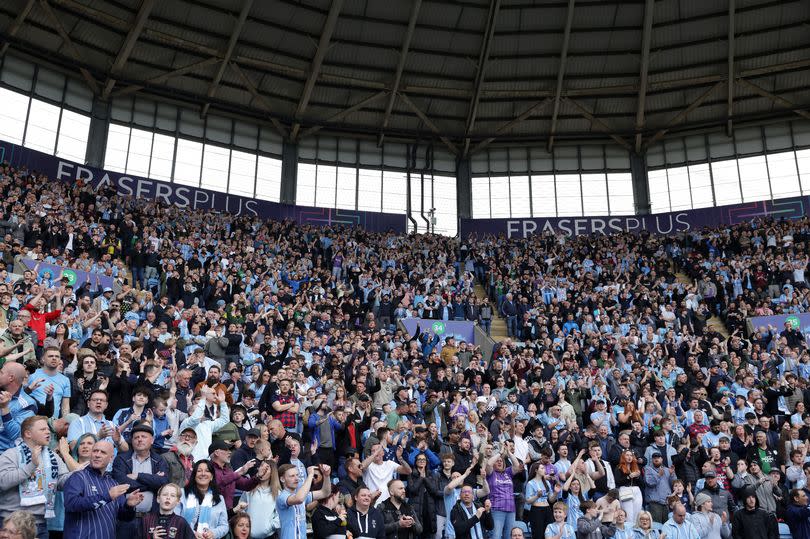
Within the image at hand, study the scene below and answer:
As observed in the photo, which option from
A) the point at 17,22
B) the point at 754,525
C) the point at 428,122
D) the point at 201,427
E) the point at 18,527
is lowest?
the point at 754,525

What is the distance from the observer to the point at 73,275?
1575 cm

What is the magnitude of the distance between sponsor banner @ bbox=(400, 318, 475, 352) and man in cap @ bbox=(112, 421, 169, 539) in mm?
13605

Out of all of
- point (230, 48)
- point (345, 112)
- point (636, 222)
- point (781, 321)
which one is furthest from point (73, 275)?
point (636, 222)

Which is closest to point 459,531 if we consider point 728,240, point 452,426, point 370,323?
point 452,426

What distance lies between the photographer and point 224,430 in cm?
834

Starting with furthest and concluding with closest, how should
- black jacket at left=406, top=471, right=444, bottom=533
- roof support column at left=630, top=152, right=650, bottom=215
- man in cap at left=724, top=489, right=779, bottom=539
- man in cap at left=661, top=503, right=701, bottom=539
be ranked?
roof support column at left=630, top=152, right=650, bottom=215 < man in cap at left=724, top=489, right=779, bottom=539 < man in cap at left=661, top=503, right=701, bottom=539 < black jacket at left=406, top=471, right=444, bottom=533

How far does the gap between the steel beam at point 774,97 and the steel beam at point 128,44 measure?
23.3 metres

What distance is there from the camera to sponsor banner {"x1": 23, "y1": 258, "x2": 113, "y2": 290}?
1525 cm

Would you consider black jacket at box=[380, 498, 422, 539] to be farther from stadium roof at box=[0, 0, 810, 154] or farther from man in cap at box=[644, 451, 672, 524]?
stadium roof at box=[0, 0, 810, 154]

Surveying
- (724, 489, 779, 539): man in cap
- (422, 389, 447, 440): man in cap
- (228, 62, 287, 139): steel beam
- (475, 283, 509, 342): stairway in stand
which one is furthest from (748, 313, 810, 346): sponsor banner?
(228, 62, 287, 139): steel beam

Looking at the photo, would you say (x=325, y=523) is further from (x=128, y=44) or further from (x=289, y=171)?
(x=289, y=171)

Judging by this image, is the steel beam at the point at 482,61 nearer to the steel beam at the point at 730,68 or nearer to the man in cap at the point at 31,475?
the steel beam at the point at 730,68

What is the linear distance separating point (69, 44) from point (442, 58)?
47.0ft

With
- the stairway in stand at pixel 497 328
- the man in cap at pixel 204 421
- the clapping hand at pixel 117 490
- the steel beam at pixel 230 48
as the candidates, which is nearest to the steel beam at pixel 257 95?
the steel beam at pixel 230 48
